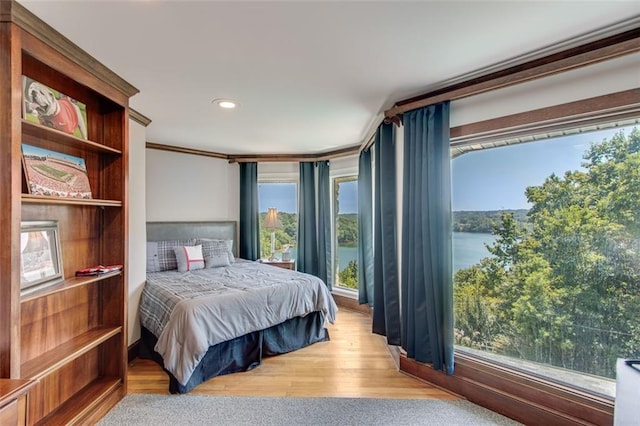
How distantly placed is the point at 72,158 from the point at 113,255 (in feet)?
2.39

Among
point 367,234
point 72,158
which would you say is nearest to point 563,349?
point 367,234

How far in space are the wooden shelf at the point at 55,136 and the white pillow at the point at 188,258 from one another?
1816 mm

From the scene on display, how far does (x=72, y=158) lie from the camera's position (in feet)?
6.41

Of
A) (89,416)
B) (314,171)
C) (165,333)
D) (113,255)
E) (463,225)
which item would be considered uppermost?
(314,171)

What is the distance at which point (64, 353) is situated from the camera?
175cm

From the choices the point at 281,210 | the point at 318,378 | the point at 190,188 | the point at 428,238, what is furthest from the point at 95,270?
the point at 281,210

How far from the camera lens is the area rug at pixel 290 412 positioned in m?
1.97

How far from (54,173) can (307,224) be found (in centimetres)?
332

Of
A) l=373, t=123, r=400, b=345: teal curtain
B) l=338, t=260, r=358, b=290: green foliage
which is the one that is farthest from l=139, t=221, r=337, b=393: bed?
l=338, t=260, r=358, b=290: green foliage

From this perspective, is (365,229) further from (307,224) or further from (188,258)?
(188,258)

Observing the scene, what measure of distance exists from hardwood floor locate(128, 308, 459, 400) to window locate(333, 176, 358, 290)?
61.5 inches

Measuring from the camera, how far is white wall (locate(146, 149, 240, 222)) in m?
4.11

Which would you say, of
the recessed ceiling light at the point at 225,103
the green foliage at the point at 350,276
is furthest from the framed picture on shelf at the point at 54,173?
the green foliage at the point at 350,276

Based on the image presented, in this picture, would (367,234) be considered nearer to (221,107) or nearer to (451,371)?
(451,371)
